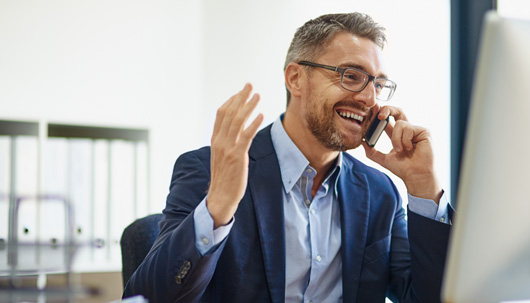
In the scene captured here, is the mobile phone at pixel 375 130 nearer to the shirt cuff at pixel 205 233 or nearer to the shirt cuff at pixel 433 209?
the shirt cuff at pixel 433 209

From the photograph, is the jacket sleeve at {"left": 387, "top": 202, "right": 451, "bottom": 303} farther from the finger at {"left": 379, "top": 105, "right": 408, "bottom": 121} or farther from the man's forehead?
the man's forehead

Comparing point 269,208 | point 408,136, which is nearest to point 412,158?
point 408,136

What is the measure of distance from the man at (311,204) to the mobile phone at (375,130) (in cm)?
2

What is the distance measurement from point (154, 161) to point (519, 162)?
11.4 ft

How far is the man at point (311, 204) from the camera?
1080mm

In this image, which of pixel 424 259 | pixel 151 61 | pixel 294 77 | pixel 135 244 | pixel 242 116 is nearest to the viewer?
pixel 242 116

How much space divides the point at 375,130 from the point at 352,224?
29 cm

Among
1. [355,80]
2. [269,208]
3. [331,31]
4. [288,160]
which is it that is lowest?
[269,208]

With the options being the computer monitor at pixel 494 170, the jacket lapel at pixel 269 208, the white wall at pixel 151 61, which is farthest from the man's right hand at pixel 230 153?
the white wall at pixel 151 61

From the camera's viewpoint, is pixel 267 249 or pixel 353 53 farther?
pixel 353 53

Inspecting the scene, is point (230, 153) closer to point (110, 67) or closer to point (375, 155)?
point (375, 155)

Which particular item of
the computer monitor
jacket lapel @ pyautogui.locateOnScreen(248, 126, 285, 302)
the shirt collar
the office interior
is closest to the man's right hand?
jacket lapel @ pyautogui.locateOnScreen(248, 126, 285, 302)

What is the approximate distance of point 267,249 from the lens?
1.29m

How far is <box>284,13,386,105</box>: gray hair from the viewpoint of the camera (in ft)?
5.07
